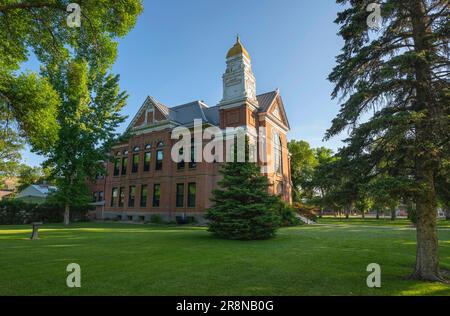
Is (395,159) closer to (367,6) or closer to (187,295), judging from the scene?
(367,6)

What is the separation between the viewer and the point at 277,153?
3075 cm

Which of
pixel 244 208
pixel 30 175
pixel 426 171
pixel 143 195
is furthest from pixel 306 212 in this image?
pixel 30 175

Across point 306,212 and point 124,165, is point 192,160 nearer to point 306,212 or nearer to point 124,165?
point 124,165

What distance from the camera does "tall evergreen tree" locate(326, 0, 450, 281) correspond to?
6.23 m

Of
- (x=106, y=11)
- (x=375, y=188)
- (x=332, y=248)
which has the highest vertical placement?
(x=106, y=11)

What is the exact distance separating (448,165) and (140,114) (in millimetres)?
31135

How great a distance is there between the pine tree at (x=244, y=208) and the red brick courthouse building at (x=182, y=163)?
1054 centimetres

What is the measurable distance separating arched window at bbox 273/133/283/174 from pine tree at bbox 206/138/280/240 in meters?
14.8

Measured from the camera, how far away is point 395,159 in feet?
24.6

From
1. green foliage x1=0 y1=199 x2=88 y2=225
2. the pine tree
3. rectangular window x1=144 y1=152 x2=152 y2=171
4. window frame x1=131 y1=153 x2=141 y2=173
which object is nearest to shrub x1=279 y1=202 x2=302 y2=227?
the pine tree

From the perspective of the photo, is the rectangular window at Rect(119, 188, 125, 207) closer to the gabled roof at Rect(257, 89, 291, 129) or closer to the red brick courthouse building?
the red brick courthouse building

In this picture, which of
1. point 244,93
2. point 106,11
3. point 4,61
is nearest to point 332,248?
point 106,11

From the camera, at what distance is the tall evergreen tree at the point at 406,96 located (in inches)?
245

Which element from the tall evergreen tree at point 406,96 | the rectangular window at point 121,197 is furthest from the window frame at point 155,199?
the tall evergreen tree at point 406,96
